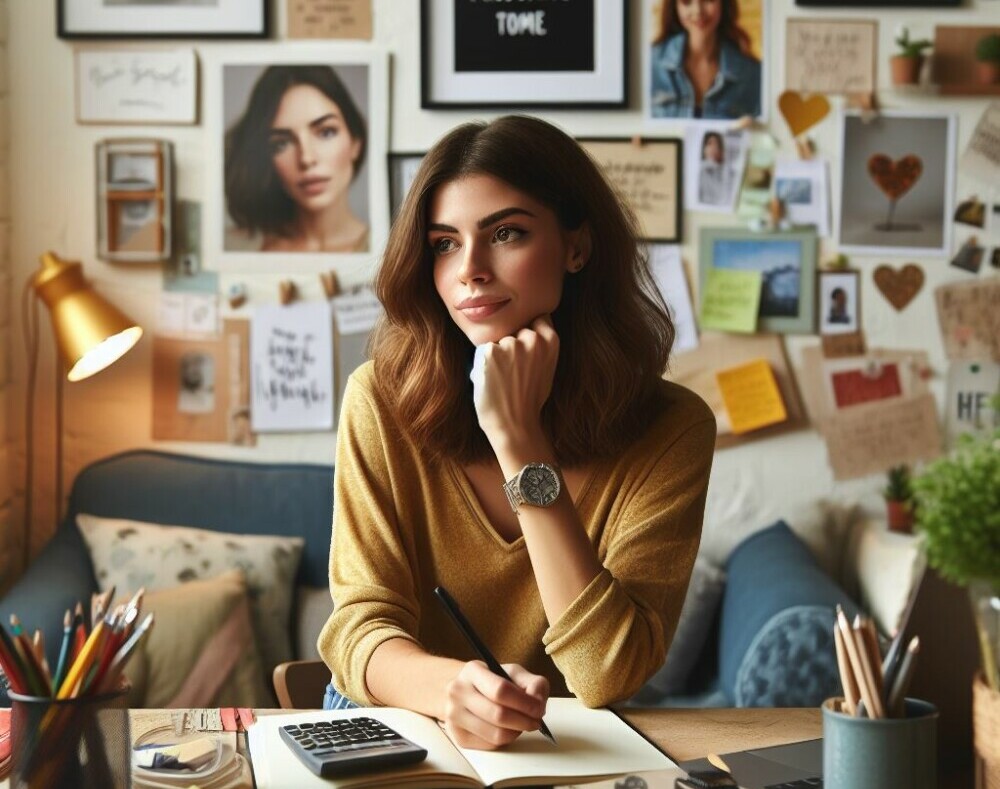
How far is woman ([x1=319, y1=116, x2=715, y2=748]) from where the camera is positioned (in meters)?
1.40

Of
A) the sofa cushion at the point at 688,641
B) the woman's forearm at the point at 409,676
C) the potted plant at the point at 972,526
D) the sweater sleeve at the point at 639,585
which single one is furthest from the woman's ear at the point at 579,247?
the sofa cushion at the point at 688,641

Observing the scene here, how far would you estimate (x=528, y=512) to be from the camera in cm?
135

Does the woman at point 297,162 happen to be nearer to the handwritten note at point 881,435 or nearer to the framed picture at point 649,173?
the framed picture at point 649,173

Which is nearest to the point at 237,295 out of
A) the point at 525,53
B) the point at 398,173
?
the point at 398,173

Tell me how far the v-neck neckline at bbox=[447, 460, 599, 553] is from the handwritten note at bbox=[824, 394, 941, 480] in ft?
4.80

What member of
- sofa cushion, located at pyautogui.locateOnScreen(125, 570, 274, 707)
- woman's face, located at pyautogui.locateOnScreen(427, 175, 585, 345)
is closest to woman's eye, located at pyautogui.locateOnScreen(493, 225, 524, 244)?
Answer: woman's face, located at pyautogui.locateOnScreen(427, 175, 585, 345)

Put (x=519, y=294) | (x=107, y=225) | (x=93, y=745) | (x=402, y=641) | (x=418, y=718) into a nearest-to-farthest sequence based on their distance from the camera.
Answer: (x=93, y=745)
(x=418, y=718)
(x=402, y=641)
(x=519, y=294)
(x=107, y=225)

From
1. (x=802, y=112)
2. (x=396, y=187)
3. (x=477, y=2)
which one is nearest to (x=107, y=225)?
(x=396, y=187)

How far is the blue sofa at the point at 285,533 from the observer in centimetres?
220

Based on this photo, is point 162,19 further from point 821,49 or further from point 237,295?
point 821,49

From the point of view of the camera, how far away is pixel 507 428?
1.41 metres

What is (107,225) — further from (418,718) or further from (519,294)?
(418,718)

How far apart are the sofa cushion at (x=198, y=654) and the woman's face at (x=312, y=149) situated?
92 cm

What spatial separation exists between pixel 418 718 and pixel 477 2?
77.6 inches
